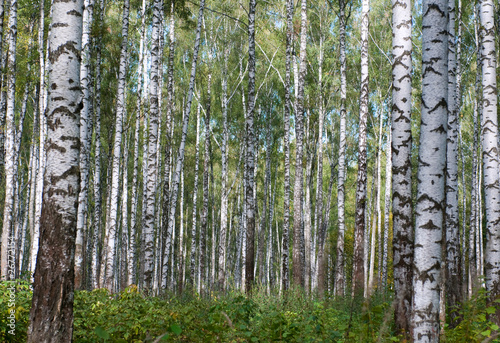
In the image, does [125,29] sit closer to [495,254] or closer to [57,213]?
[57,213]

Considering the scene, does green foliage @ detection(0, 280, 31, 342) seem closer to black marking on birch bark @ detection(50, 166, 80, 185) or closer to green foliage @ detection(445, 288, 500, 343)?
black marking on birch bark @ detection(50, 166, 80, 185)

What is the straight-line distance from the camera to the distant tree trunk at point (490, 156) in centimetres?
619

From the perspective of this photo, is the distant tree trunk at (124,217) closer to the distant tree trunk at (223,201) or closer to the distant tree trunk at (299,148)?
the distant tree trunk at (223,201)

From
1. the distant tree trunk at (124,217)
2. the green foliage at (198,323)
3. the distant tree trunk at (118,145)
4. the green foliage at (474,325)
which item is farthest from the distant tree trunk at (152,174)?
the distant tree trunk at (124,217)

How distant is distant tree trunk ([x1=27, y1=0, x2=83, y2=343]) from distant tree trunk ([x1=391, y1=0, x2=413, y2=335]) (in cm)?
421

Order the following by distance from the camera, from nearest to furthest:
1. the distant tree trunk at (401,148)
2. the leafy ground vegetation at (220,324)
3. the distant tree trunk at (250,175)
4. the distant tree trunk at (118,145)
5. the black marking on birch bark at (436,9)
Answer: the black marking on birch bark at (436,9) → the leafy ground vegetation at (220,324) → the distant tree trunk at (401,148) → the distant tree trunk at (250,175) → the distant tree trunk at (118,145)

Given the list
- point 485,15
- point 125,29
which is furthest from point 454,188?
point 125,29

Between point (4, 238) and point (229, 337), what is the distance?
29.0 ft

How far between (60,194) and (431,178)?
3.22m

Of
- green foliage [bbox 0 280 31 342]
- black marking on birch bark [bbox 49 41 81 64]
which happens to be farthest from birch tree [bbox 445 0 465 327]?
green foliage [bbox 0 280 31 342]

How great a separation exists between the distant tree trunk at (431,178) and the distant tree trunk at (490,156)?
3397 millimetres

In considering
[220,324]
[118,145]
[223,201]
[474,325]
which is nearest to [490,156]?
[474,325]

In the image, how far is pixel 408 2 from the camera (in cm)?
580

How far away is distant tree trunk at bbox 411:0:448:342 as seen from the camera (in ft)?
10.3
